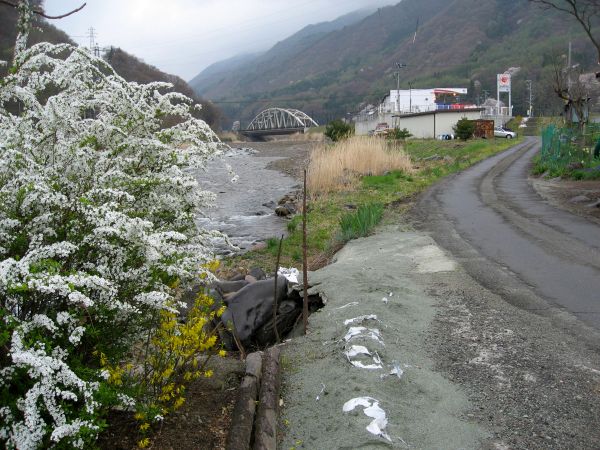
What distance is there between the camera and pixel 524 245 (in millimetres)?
9797

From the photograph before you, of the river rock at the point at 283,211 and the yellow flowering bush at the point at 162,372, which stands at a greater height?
the yellow flowering bush at the point at 162,372

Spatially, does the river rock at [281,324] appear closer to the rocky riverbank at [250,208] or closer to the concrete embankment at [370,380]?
the concrete embankment at [370,380]

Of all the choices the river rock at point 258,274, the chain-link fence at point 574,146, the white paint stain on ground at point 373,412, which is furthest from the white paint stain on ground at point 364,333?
the chain-link fence at point 574,146

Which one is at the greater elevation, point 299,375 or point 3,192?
point 3,192

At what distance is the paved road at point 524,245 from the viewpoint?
661 centimetres

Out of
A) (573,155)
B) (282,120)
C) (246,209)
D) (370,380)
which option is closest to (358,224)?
(370,380)

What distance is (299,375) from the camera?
4484 mm

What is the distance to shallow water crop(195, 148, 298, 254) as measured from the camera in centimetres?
1462

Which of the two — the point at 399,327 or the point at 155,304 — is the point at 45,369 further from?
the point at 399,327

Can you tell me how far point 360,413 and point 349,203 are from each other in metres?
12.7

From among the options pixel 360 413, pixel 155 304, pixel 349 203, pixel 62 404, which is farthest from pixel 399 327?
pixel 349 203

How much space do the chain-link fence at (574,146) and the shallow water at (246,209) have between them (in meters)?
11.1

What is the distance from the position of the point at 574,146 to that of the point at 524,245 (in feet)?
47.7

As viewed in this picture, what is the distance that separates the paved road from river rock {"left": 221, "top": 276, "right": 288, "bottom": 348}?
267 centimetres
